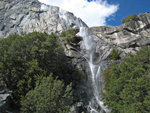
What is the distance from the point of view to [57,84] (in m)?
12.2

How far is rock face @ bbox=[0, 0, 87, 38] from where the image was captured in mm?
65062

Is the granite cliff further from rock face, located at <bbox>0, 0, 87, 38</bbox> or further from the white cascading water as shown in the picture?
the white cascading water

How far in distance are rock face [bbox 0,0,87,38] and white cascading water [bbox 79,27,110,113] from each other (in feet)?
90.0

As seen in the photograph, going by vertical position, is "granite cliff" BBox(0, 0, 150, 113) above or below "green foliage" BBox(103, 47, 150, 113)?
above

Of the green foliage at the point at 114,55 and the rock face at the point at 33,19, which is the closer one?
the green foliage at the point at 114,55

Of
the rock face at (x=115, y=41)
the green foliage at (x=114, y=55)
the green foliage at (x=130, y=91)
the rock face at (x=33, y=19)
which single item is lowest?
the green foliage at (x=130, y=91)

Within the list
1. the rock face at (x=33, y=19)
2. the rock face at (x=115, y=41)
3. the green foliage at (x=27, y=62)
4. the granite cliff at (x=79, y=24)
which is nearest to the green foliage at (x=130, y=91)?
the granite cliff at (x=79, y=24)

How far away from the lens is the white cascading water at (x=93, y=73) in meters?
21.5

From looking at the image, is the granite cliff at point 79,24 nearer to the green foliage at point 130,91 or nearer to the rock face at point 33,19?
the rock face at point 33,19

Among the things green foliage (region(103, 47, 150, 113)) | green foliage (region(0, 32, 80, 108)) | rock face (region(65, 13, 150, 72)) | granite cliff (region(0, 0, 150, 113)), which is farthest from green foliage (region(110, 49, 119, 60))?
green foliage (region(103, 47, 150, 113))

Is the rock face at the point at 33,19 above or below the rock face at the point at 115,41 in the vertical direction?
above

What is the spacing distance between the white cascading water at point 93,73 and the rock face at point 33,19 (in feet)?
90.0

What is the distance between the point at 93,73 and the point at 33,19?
51.0 meters

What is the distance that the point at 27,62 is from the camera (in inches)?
757
